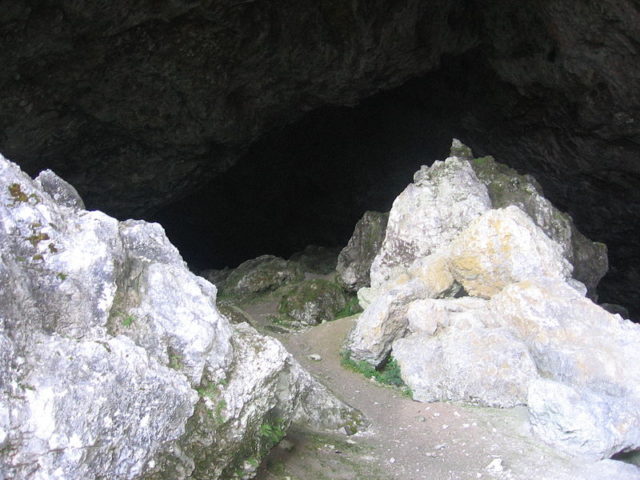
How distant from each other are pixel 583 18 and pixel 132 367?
449 inches

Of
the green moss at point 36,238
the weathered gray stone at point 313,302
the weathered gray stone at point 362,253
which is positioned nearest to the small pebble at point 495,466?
the green moss at point 36,238

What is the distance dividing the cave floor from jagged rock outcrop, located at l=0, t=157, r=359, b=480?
0.60 m

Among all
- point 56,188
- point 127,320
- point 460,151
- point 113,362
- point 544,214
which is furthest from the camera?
point 460,151

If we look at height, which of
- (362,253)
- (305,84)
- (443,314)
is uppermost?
(305,84)

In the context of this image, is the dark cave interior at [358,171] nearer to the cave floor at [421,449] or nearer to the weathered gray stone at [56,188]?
the cave floor at [421,449]

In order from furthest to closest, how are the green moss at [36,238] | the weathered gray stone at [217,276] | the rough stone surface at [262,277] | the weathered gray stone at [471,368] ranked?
the weathered gray stone at [217,276] → the rough stone surface at [262,277] → the weathered gray stone at [471,368] → the green moss at [36,238]

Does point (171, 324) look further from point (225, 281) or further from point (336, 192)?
point (336, 192)

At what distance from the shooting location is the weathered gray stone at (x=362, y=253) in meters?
14.1

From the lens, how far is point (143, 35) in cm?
1281

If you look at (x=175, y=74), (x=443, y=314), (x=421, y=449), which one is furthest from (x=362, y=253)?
(x=421, y=449)

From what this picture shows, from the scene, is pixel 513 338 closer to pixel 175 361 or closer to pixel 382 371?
pixel 382 371

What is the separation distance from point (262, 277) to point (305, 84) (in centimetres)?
514

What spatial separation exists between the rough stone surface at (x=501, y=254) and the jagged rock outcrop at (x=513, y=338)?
0.02m

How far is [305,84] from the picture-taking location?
15812 millimetres
